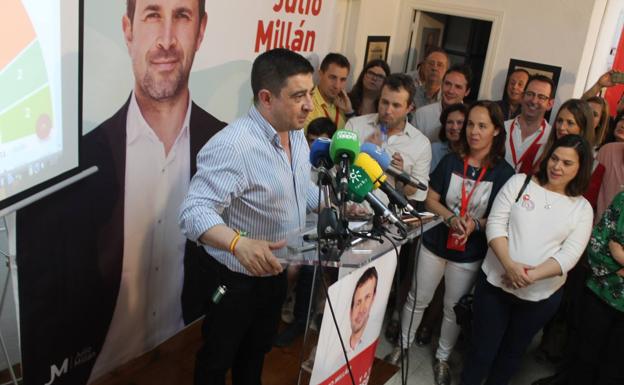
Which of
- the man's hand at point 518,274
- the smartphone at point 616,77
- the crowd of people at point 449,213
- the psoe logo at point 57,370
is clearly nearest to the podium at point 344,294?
the crowd of people at point 449,213

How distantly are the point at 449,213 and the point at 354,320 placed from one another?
1401 millimetres

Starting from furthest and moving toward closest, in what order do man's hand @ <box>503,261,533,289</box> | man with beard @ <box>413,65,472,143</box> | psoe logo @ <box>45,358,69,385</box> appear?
man with beard @ <box>413,65,472,143</box> → man's hand @ <box>503,261,533,289</box> → psoe logo @ <box>45,358,69,385</box>

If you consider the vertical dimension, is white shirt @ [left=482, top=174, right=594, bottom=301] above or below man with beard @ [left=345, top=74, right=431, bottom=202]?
below

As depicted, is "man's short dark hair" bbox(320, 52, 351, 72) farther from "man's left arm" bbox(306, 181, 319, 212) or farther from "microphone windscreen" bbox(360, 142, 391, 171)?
"microphone windscreen" bbox(360, 142, 391, 171)

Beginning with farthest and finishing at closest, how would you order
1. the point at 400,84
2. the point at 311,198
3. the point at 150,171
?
the point at 400,84, the point at 150,171, the point at 311,198

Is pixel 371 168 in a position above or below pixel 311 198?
above

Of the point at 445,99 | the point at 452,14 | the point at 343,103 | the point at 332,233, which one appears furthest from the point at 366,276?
the point at 452,14

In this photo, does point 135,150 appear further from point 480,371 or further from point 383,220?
point 480,371

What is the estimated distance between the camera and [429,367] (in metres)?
3.42

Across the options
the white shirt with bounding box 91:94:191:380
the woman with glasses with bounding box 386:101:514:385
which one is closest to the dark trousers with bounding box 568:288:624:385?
the woman with glasses with bounding box 386:101:514:385

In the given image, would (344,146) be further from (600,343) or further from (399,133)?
(600,343)

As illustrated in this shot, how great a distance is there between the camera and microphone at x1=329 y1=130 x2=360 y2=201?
1.72 metres

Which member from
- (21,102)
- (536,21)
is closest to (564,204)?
(21,102)

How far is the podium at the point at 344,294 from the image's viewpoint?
172 centimetres
